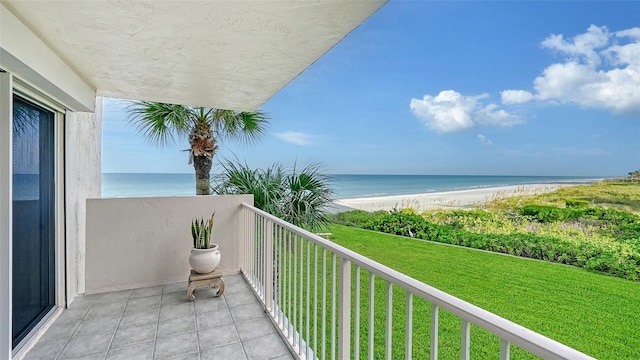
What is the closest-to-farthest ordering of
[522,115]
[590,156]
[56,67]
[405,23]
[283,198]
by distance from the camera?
[56,67]
[283,198]
[590,156]
[522,115]
[405,23]

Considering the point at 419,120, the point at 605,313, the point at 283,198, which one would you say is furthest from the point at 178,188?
the point at 605,313

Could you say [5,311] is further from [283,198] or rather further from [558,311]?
[558,311]

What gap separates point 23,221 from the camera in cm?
216

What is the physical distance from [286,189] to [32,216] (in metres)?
2.65

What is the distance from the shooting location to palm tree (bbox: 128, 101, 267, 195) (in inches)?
193

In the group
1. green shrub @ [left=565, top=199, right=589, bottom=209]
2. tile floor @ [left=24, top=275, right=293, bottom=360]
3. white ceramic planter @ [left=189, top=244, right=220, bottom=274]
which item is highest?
green shrub @ [left=565, top=199, right=589, bottom=209]

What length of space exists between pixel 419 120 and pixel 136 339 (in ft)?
68.3

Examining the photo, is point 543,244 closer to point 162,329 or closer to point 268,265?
point 268,265

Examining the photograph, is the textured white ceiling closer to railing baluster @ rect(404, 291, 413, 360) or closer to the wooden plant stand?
railing baluster @ rect(404, 291, 413, 360)

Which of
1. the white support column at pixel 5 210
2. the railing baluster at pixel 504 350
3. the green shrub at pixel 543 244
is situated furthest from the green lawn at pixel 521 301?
the white support column at pixel 5 210

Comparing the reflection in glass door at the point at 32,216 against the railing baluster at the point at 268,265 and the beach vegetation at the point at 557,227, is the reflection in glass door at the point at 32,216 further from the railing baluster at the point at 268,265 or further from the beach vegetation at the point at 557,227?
the beach vegetation at the point at 557,227

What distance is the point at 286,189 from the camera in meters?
4.23

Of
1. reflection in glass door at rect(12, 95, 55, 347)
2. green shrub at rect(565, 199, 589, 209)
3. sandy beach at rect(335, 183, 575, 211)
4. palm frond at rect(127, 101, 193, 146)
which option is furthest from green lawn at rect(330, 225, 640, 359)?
sandy beach at rect(335, 183, 575, 211)

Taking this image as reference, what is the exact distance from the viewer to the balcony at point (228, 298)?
5.02 feet
